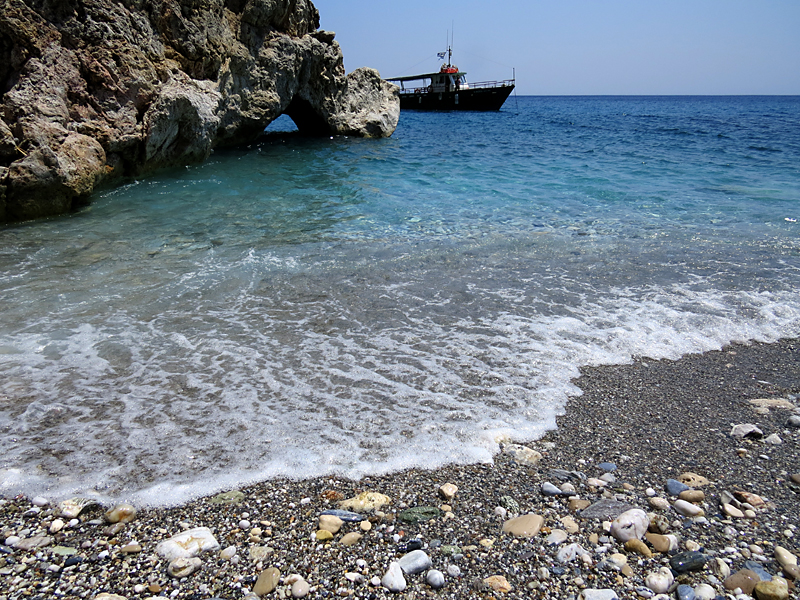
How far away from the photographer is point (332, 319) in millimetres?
4617

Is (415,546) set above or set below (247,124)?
below

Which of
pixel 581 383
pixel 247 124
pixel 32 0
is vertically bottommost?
pixel 581 383

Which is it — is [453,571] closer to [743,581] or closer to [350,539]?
[350,539]

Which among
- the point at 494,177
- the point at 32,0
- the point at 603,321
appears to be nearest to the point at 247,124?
the point at 32,0

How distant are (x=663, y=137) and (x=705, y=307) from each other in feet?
79.9

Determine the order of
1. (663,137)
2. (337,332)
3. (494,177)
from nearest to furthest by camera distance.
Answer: (337,332), (494,177), (663,137)

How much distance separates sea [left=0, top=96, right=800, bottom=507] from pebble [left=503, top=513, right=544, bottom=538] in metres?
0.57

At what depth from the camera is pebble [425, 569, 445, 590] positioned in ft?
6.38

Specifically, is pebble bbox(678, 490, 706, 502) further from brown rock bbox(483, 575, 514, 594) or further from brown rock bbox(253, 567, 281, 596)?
brown rock bbox(253, 567, 281, 596)

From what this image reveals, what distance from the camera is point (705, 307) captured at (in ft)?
16.1

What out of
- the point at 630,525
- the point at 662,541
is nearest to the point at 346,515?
the point at 630,525

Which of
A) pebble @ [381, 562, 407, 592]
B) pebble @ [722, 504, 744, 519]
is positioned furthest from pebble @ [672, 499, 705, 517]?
pebble @ [381, 562, 407, 592]

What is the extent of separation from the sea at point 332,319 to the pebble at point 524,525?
57cm

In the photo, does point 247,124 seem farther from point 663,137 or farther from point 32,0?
point 663,137
